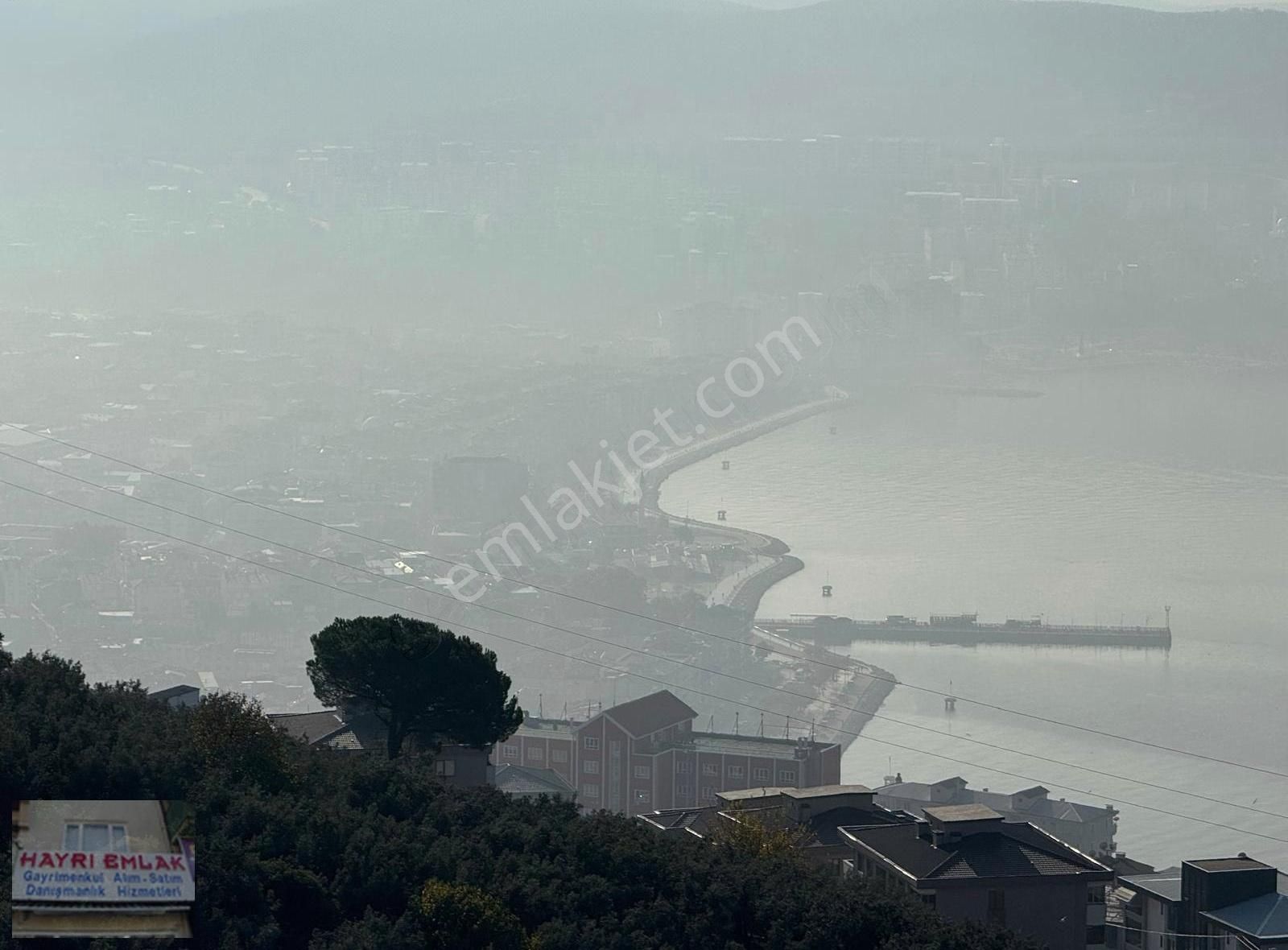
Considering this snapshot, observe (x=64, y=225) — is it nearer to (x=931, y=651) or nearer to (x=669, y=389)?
(x=669, y=389)

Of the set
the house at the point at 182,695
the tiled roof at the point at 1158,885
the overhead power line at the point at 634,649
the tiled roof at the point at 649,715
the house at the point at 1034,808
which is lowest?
the tiled roof at the point at 1158,885

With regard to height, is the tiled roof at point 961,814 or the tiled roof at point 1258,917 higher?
the tiled roof at point 961,814

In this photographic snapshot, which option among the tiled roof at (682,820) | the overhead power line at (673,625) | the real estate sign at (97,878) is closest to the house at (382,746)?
the tiled roof at (682,820)

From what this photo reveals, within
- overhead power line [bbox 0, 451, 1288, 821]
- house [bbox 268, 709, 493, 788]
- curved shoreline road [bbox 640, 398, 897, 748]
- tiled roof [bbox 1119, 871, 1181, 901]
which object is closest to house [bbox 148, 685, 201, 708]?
house [bbox 268, 709, 493, 788]

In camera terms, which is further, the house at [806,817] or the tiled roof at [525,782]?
the tiled roof at [525,782]

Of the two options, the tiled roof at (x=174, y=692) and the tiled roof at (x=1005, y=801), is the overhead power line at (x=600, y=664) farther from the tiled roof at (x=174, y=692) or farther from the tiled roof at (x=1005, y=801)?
the tiled roof at (x=174, y=692)

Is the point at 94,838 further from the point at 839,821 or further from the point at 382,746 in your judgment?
the point at 839,821

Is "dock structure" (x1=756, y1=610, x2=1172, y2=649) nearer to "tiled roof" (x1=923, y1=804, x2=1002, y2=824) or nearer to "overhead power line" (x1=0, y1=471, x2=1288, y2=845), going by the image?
"overhead power line" (x1=0, y1=471, x2=1288, y2=845)
